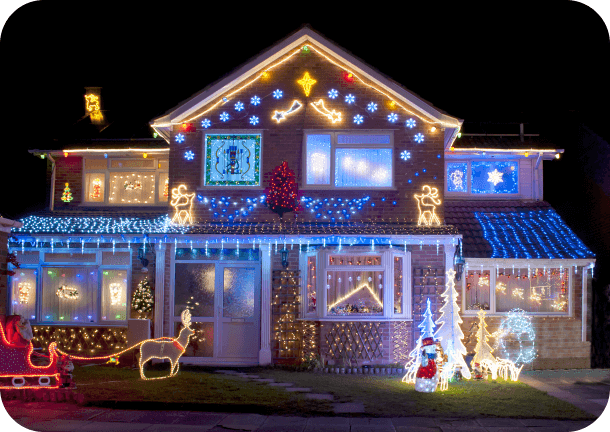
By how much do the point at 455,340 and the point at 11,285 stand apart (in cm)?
1097

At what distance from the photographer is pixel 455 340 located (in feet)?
40.8

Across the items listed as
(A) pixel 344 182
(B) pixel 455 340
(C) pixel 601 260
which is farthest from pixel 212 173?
(C) pixel 601 260

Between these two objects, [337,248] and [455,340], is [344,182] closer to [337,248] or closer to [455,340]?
[337,248]

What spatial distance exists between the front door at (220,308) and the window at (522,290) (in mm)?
5405

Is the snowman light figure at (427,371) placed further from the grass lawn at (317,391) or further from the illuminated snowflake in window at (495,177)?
the illuminated snowflake in window at (495,177)

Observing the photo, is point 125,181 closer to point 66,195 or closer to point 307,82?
point 66,195

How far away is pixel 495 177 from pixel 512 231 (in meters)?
2.08

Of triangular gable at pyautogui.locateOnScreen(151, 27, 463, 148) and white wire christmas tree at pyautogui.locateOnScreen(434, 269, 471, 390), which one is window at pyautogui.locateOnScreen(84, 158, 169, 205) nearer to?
triangular gable at pyautogui.locateOnScreen(151, 27, 463, 148)

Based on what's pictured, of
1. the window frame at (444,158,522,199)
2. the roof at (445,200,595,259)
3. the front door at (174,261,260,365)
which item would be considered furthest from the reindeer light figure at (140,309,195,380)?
the window frame at (444,158,522,199)

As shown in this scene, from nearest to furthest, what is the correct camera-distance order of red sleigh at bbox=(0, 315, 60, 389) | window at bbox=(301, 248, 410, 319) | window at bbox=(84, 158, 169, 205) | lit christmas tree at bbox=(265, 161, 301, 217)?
red sleigh at bbox=(0, 315, 60, 389)
window at bbox=(301, 248, 410, 319)
lit christmas tree at bbox=(265, 161, 301, 217)
window at bbox=(84, 158, 169, 205)

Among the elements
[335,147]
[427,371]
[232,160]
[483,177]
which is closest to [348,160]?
[335,147]

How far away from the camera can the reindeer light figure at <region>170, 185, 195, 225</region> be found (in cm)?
1488

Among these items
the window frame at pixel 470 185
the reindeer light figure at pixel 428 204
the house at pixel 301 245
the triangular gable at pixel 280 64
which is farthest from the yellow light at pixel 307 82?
the window frame at pixel 470 185

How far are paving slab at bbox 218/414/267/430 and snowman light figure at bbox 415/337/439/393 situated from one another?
128 inches
